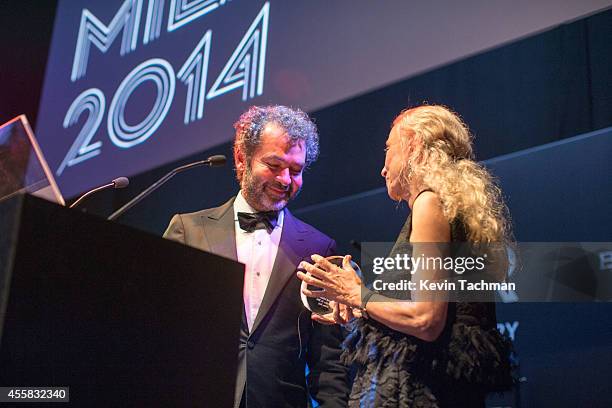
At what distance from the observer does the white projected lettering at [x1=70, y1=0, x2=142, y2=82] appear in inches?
174

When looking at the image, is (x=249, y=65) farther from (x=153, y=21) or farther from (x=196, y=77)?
(x=153, y=21)

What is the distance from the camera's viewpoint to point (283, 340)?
2270mm

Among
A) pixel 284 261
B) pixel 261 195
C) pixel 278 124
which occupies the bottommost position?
pixel 284 261

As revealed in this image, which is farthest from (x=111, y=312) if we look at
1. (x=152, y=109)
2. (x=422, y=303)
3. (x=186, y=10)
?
(x=186, y=10)

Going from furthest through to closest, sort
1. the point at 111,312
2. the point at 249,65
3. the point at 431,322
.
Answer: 1. the point at 249,65
2. the point at 431,322
3. the point at 111,312

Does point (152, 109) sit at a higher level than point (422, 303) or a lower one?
higher

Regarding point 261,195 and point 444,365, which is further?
point 261,195

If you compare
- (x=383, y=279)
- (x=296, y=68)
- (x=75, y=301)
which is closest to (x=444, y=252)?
(x=383, y=279)

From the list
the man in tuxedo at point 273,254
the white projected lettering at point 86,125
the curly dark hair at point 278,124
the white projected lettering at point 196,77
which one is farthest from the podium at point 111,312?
the white projected lettering at point 86,125

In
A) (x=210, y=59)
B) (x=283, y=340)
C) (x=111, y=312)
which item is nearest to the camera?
(x=111, y=312)

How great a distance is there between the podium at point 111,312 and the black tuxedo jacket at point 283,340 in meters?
1.04

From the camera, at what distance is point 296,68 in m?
3.57

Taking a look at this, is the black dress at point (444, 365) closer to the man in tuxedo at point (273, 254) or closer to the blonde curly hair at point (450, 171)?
the blonde curly hair at point (450, 171)

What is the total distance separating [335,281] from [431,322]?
28 centimetres
